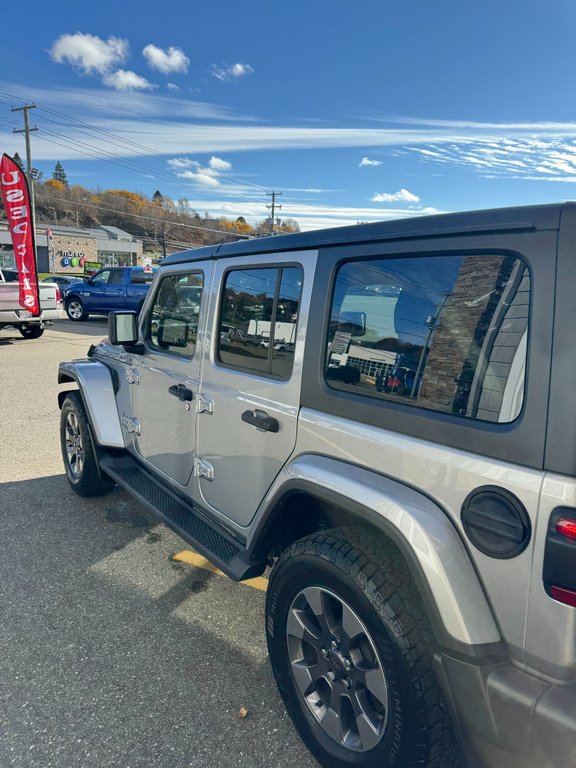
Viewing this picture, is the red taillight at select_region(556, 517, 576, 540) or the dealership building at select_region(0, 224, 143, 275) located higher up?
the dealership building at select_region(0, 224, 143, 275)

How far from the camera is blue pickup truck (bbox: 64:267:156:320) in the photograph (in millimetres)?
17297

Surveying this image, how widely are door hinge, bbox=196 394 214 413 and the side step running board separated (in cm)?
63

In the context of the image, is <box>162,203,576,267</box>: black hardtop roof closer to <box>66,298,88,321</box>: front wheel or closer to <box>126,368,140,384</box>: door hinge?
<box>126,368,140,384</box>: door hinge

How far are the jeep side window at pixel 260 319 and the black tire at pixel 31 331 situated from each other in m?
13.0

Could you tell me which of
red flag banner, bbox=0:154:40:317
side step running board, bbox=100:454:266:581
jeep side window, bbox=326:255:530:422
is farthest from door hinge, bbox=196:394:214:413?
red flag banner, bbox=0:154:40:317

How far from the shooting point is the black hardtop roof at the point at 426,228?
51.6 inches

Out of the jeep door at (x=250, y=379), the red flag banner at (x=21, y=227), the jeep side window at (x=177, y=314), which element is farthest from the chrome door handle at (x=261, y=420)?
the red flag banner at (x=21, y=227)

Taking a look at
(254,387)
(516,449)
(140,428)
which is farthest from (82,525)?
(516,449)

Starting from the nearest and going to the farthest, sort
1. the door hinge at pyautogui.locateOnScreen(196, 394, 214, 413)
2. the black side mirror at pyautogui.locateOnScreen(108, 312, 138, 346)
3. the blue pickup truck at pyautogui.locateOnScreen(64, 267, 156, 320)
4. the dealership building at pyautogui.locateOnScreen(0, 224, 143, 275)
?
the door hinge at pyautogui.locateOnScreen(196, 394, 214, 413)
the black side mirror at pyautogui.locateOnScreen(108, 312, 138, 346)
the blue pickup truck at pyautogui.locateOnScreen(64, 267, 156, 320)
the dealership building at pyautogui.locateOnScreen(0, 224, 143, 275)

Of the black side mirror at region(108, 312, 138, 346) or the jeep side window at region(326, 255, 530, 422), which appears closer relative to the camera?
the jeep side window at region(326, 255, 530, 422)

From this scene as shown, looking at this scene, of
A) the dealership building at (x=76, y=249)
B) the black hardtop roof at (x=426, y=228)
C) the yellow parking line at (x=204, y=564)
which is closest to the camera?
the black hardtop roof at (x=426, y=228)

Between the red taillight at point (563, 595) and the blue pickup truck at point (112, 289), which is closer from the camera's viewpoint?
the red taillight at point (563, 595)

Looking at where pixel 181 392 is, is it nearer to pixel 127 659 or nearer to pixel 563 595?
pixel 127 659

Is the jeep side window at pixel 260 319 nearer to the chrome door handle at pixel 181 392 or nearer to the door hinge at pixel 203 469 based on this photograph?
the chrome door handle at pixel 181 392
